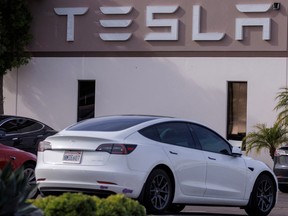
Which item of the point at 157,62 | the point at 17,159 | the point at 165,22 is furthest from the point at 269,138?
the point at 17,159

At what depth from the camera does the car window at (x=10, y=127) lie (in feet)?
65.7

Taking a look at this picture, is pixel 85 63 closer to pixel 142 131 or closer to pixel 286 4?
pixel 286 4

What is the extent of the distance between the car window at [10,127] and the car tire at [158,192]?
8.48 metres

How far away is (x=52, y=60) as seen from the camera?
1098 inches

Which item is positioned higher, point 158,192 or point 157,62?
point 157,62

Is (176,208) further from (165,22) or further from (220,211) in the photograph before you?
(165,22)

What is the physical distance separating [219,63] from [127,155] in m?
14.3

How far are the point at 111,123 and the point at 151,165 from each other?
103cm

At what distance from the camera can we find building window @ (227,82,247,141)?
2578cm

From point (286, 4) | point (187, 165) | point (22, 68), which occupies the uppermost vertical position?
point (286, 4)

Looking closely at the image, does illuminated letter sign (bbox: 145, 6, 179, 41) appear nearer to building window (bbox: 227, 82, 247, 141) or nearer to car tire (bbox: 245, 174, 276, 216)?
building window (bbox: 227, 82, 247, 141)

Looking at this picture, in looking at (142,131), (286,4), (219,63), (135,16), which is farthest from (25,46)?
(142,131)

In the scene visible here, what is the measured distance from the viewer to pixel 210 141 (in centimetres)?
1338

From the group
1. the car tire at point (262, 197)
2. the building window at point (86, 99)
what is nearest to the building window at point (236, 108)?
the building window at point (86, 99)
